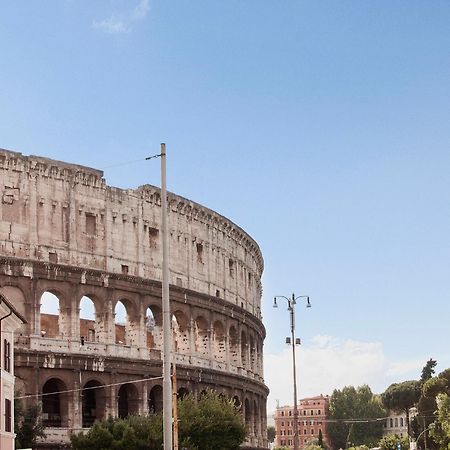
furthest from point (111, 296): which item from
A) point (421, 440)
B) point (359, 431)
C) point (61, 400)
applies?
point (359, 431)

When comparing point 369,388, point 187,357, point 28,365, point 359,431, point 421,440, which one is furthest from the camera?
point 369,388

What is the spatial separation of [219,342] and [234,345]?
263 centimetres

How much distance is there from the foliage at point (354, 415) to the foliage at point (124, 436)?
→ 359 ft

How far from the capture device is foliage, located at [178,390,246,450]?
48.1m

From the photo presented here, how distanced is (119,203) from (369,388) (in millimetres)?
115659

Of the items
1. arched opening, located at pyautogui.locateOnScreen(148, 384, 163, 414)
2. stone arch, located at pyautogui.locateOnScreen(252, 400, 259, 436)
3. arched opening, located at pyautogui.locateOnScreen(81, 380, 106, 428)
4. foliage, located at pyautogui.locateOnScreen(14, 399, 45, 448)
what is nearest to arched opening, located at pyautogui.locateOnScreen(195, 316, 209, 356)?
arched opening, located at pyautogui.locateOnScreen(148, 384, 163, 414)

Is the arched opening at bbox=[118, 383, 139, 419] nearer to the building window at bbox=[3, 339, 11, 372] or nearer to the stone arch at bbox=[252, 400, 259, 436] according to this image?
the stone arch at bbox=[252, 400, 259, 436]

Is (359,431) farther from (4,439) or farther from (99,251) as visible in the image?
(4,439)

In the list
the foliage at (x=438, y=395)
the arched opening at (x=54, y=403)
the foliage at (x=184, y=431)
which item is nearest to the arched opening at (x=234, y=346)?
the foliage at (x=184, y=431)

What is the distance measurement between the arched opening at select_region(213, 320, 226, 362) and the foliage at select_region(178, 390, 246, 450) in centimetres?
1498

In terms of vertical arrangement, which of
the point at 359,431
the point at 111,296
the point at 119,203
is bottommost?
the point at 359,431

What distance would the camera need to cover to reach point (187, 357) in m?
61.0

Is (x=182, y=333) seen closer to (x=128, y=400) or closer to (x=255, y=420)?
(x=128, y=400)

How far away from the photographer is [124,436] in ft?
151
